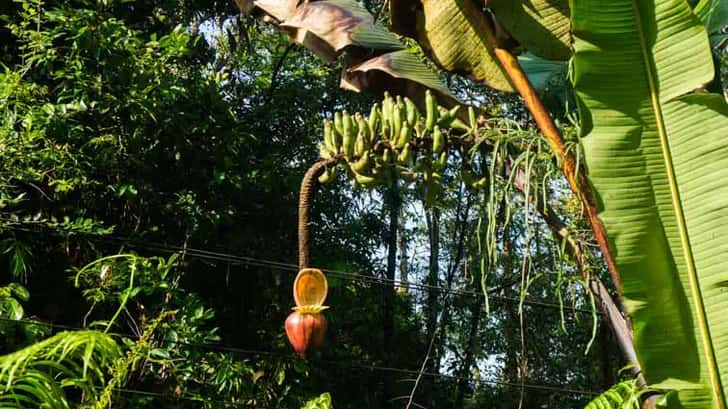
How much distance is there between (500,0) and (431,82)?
31 cm

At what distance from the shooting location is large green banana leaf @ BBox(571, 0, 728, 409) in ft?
5.61

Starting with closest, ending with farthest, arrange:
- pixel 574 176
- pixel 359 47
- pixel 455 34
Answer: pixel 574 176
pixel 455 34
pixel 359 47

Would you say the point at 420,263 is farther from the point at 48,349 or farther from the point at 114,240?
the point at 48,349

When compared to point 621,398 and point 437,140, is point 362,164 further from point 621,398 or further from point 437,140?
point 621,398

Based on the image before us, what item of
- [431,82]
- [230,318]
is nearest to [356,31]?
[431,82]

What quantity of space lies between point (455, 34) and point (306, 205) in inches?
Answer: 27.0

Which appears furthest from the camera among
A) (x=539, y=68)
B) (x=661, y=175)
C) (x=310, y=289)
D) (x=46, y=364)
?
(x=539, y=68)

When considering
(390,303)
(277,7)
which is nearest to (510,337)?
(390,303)

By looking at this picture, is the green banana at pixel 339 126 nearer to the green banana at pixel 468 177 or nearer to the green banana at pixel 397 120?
the green banana at pixel 397 120

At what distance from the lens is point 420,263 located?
322 inches

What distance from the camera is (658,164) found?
173cm

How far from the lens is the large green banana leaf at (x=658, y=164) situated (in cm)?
171

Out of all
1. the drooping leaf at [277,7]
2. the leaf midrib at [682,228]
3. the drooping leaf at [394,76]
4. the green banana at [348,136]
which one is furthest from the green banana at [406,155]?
the drooping leaf at [277,7]

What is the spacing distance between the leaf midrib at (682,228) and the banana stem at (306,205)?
25.8 inches
